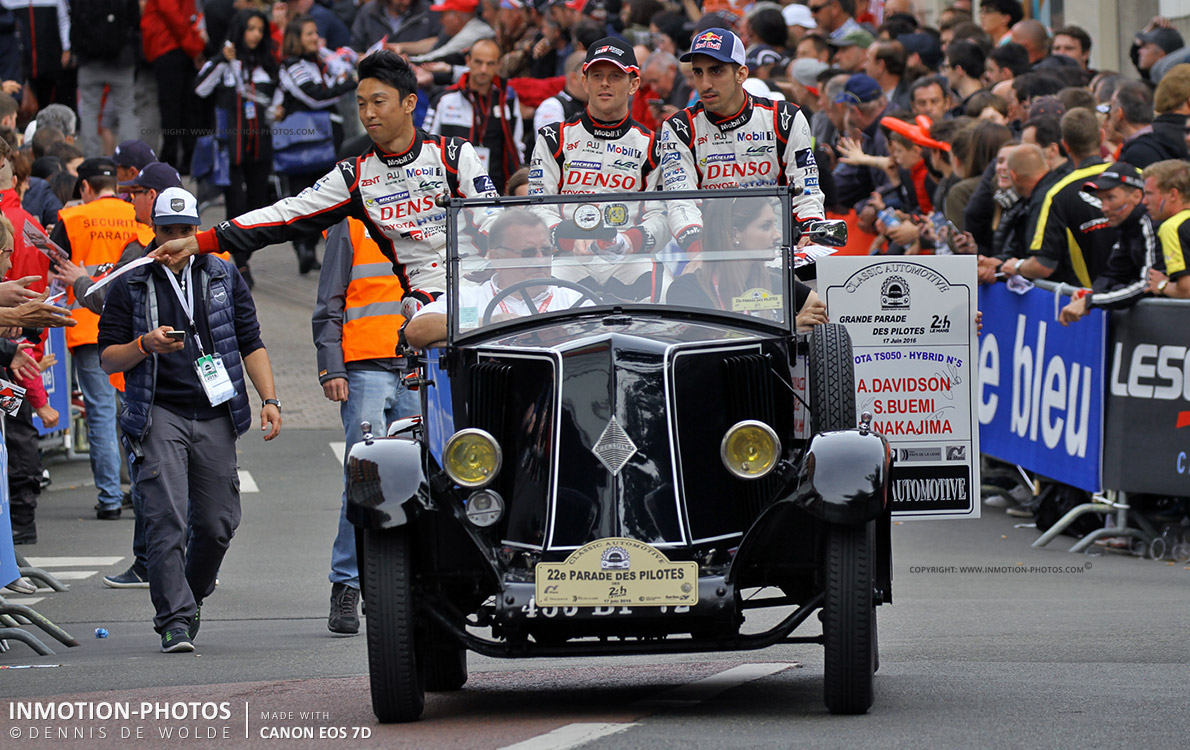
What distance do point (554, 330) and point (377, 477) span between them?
86 centimetres

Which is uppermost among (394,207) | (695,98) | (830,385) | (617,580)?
(695,98)

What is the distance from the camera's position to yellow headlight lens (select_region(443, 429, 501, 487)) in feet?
Result: 23.1

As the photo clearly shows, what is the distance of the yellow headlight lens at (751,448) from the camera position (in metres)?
6.99

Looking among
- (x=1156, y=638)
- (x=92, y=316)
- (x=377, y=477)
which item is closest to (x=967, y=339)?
(x=1156, y=638)

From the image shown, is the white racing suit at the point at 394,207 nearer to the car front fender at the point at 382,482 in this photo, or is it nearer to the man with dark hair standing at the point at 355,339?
the man with dark hair standing at the point at 355,339

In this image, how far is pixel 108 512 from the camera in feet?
47.0

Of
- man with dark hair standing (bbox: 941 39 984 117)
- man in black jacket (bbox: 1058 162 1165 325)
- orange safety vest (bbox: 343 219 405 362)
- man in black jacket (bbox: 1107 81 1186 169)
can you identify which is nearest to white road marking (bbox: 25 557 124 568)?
orange safety vest (bbox: 343 219 405 362)

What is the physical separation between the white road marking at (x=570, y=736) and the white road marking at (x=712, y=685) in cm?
62

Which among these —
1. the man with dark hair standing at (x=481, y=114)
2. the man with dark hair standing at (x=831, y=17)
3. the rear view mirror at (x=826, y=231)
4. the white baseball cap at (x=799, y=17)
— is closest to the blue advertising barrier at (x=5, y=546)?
the rear view mirror at (x=826, y=231)

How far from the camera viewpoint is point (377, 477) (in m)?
7.05

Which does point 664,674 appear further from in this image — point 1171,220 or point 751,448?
point 1171,220

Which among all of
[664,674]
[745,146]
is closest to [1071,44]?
[745,146]

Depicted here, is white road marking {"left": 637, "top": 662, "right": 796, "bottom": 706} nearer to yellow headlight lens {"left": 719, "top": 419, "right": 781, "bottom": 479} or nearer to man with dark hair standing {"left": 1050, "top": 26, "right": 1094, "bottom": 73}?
yellow headlight lens {"left": 719, "top": 419, "right": 781, "bottom": 479}

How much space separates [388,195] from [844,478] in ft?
9.98
